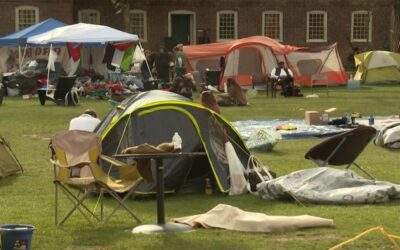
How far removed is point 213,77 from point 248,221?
2462 cm

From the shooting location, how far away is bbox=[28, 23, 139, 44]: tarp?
30.1m

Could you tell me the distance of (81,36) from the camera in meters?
30.4

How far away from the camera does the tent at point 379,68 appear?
123ft

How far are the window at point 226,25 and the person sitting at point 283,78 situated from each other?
18038 millimetres

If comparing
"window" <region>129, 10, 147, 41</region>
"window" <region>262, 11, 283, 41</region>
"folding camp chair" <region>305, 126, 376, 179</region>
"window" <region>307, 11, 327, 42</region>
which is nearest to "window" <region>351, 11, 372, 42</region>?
"window" <region>307, 11, 327, 42</region>

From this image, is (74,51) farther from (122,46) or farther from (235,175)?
(235,175)

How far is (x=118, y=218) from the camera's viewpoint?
10242 mm

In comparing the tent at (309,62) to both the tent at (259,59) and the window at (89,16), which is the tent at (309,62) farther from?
the window at (89,16)

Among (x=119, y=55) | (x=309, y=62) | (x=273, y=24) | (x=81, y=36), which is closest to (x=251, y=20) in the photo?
(x=273, y=24)

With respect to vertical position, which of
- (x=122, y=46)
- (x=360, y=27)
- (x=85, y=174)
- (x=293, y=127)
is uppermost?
(x=360, y=27)

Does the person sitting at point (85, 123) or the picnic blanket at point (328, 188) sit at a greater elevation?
the person sitting at point (85, 123)

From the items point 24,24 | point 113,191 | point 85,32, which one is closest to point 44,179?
point 113,191

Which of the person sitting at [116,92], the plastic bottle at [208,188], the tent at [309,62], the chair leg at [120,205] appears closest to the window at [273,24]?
the tent at [309,62]

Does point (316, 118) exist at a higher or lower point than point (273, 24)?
lower
